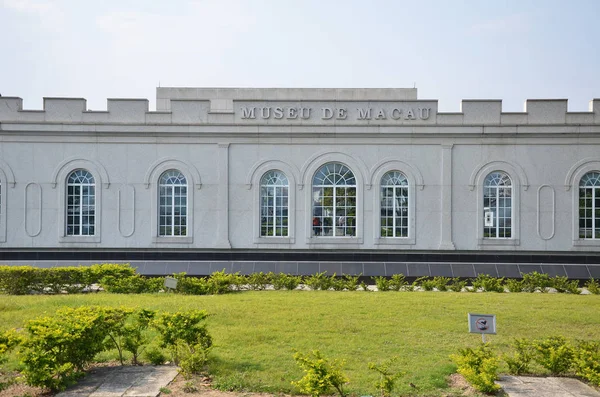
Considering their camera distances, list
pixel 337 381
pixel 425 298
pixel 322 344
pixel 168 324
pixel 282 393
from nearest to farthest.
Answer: pixel 337 381
pixel 282 393
pixel 168 324
pixel 322 344
pixel 425 298

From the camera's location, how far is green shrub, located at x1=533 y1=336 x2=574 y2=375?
966cm

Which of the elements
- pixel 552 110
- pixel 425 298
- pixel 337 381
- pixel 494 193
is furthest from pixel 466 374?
pixel 552 110

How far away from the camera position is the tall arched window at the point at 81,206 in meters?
24.8

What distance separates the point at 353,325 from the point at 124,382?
5.66m

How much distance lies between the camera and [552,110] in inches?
972

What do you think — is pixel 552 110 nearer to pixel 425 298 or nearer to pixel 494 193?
pixel 494 193

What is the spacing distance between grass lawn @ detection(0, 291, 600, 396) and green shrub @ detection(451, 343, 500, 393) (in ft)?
1.45

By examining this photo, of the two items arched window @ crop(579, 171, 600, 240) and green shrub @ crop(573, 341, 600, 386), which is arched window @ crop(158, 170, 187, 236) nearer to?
arched window @ crop(579, 171, 600, 240)

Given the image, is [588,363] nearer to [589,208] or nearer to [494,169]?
[494,169]

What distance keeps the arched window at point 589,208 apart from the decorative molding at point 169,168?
53.8ft

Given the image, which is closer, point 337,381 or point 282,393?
point 337,381

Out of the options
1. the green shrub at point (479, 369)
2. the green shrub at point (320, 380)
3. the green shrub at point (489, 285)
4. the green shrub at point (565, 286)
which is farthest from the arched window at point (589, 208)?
the green shrub at point (320, 380)

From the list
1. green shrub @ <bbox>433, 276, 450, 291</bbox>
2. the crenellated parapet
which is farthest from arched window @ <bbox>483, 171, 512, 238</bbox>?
green shrub @ <bbox>433, 276, 450, 291</bbox>

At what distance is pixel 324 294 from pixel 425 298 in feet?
10.6
